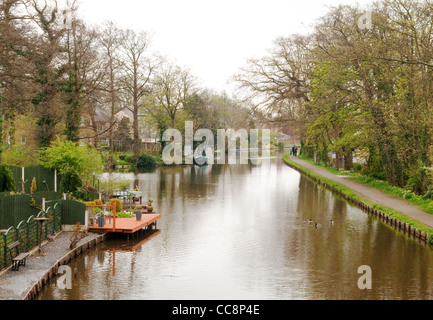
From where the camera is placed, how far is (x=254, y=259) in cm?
1570

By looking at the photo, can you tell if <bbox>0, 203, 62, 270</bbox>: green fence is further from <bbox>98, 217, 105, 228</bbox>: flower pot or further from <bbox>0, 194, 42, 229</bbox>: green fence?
<bbox>98, 217, 105, 228</bbox>: flower pot

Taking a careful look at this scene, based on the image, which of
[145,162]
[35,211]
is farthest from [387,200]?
[145,162]

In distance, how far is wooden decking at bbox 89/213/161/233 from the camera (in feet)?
60.1

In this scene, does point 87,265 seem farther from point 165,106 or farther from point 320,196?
point 165,106

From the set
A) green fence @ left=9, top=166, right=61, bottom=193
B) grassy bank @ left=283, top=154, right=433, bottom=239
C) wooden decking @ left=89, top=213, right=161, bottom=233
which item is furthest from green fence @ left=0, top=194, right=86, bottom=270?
grassy bank @ left=283, top=154, right=433, bottom=239

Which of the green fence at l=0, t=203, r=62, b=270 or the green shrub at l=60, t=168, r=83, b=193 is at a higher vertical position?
the green shrub at l=60, t=168, r=83, b=193

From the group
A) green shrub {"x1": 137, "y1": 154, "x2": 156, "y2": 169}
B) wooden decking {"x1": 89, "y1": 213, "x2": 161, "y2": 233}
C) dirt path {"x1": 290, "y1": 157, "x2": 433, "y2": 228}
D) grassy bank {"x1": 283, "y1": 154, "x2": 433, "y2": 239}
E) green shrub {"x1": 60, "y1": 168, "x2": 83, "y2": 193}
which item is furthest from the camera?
green shrub {"x1": 137, "y1": 154, "x2": 156, "y2": 169}

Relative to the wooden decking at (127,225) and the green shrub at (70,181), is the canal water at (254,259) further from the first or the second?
the green shrub at (70,181)

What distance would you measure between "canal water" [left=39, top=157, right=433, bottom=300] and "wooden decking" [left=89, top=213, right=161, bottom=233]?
413 millimetres

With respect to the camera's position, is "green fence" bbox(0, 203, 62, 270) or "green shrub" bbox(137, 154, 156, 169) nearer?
"green fence" bbox(0, 203, 62, 270)

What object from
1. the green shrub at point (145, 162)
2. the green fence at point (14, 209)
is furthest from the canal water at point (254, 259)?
the green shrub at point (145, 162)

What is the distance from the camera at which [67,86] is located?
99.2ft

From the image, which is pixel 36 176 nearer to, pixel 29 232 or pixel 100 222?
pixel 100 222

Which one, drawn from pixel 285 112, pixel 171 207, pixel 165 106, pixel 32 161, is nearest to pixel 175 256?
pixel 171 207
